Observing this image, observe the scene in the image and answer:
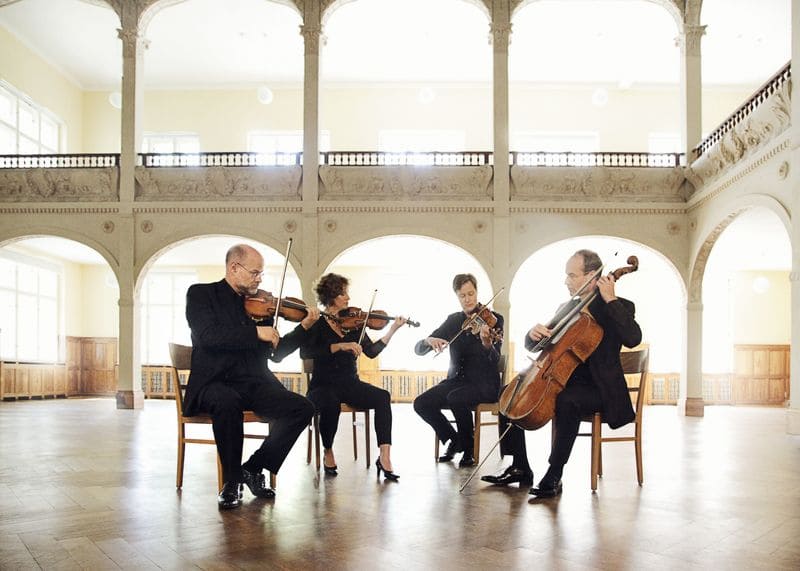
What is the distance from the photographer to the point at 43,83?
15672 mm

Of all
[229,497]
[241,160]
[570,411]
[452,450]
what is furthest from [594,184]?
[229,497]

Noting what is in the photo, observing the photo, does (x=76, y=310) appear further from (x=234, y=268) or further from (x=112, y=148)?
(x=234, y=268)

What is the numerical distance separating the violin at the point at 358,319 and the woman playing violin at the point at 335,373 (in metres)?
0.04

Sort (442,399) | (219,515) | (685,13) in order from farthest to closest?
(685,13) < (442,399) < (219,515)

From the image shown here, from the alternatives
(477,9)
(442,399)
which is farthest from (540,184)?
(442,399)

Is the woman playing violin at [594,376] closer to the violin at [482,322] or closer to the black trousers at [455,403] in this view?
the violin at [482,322]

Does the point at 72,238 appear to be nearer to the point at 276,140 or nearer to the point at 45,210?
the point at 45,210

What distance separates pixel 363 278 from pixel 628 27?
802 centimetres

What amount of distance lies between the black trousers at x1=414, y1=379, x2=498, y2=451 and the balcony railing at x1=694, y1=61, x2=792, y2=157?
20.2 ft

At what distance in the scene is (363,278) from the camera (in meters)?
18.1

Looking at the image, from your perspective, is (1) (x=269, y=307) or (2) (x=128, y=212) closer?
(1) (x=269, y=307)

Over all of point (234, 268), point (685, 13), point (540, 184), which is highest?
point (685, 13)

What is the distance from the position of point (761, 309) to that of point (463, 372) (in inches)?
559

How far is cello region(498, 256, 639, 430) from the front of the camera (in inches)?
170
